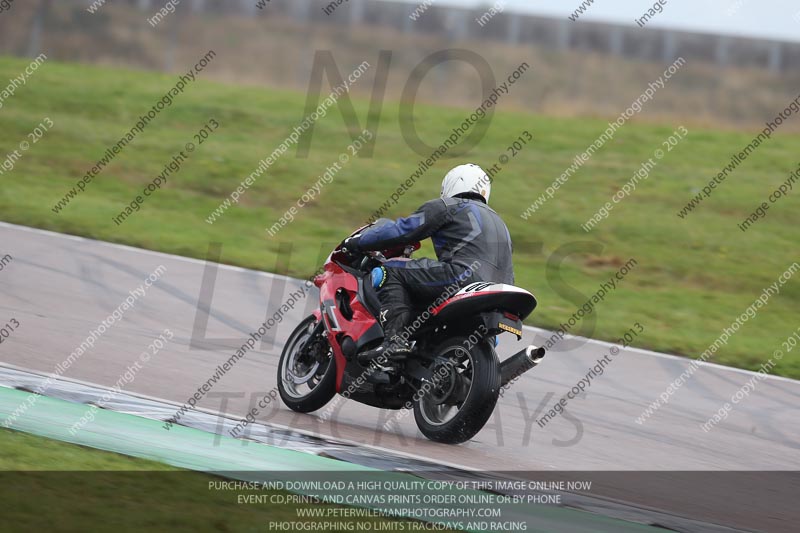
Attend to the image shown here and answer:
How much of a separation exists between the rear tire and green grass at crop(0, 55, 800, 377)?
552 centimetres

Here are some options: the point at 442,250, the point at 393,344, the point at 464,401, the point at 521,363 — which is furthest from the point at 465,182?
the point at 464,401

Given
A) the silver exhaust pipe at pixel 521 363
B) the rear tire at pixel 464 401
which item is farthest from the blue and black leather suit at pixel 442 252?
the silver exhaust pipe at pixel 521 363

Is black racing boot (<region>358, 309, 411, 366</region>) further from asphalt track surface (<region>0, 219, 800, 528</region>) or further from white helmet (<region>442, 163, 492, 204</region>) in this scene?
white helmet (<region>442, 163, 492, 204</region>)

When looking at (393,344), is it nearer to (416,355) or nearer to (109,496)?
(416,355)

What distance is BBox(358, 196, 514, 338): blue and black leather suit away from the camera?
7797mm

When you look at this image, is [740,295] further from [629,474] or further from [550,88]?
[550,88]

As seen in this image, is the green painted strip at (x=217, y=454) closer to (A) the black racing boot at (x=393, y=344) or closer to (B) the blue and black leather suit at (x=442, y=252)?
(A) the black racing boot at (x=393, y=344)

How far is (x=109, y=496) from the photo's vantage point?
5.29 metres

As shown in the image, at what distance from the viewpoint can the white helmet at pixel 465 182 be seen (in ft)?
26.3

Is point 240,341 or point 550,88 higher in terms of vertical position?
point 550,88

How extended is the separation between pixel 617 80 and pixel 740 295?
1306 centimetres

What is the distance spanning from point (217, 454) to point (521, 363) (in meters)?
2.06

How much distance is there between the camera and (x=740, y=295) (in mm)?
16016

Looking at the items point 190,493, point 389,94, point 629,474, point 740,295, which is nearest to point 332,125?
point 389,94
